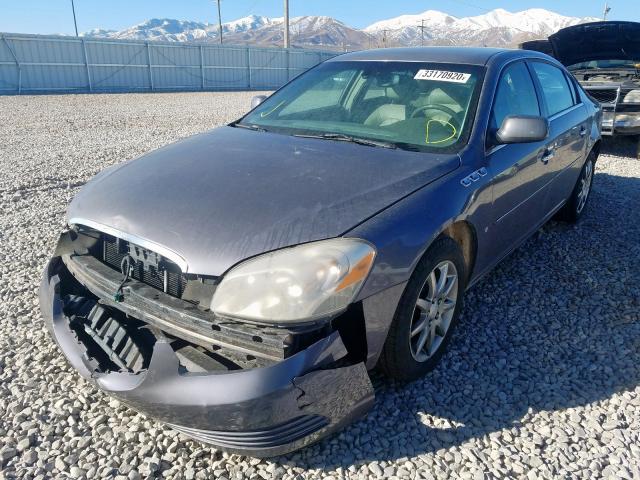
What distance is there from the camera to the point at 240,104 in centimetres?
1734

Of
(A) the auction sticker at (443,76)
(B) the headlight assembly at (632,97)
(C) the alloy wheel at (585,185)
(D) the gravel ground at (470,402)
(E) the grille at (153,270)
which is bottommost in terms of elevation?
(D) the gravel ground at (470,402)

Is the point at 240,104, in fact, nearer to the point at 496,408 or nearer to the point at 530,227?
the point at 530,227

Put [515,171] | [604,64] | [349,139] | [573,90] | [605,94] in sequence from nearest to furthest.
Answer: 1. [349,139]
2. [515,171]
3. [573,90]
4. [605,94]
5. [604,64]

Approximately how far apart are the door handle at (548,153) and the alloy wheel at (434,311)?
1.43 m

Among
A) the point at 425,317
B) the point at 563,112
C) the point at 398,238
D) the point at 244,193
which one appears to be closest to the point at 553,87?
the point at 563,112

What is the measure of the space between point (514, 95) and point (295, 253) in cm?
220

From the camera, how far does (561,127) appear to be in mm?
3773

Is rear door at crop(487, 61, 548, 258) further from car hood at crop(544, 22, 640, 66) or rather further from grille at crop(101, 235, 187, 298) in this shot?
car hood at crop(544, 22, 640, 66)

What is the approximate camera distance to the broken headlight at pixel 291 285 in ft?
5.74

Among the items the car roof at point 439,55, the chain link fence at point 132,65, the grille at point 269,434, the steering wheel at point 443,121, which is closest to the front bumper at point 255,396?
the grille at point 269,434

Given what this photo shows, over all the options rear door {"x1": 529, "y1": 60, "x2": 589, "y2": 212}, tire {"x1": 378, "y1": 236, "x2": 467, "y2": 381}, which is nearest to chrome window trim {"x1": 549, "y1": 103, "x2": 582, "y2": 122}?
rear door {"x1": 529, "y1": 60, "x2": 589, "y2": 212}

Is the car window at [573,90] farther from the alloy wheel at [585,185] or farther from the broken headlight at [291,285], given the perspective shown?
the broken headlight at [291,285]

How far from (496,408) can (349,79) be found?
7.40 feet

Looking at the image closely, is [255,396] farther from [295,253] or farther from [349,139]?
[349,139]
